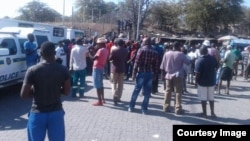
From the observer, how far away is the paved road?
776 cm

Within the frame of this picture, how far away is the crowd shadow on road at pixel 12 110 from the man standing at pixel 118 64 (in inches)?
94.6

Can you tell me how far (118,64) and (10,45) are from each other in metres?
3.52

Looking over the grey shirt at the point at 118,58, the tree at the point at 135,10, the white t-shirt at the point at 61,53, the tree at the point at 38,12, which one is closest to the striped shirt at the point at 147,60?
the grey shirt at the point at 118,58

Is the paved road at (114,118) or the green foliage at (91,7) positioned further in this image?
the green foliage at (91,7)

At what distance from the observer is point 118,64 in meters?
10.6

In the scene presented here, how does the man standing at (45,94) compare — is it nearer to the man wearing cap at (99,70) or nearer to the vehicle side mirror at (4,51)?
the man wearing cap at (99,70)

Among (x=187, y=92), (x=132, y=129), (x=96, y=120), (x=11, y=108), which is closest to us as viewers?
(x=132, y=129)

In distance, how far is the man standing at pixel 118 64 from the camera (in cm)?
1051

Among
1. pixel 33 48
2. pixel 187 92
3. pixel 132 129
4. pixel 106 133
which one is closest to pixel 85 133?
pixel 106 133

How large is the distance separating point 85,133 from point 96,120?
1.20m

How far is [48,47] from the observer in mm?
4988

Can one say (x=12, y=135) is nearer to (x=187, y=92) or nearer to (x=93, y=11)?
(x=187, y=92)

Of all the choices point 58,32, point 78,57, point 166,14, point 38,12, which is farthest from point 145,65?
point 38,12

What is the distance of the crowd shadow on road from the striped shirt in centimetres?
297
